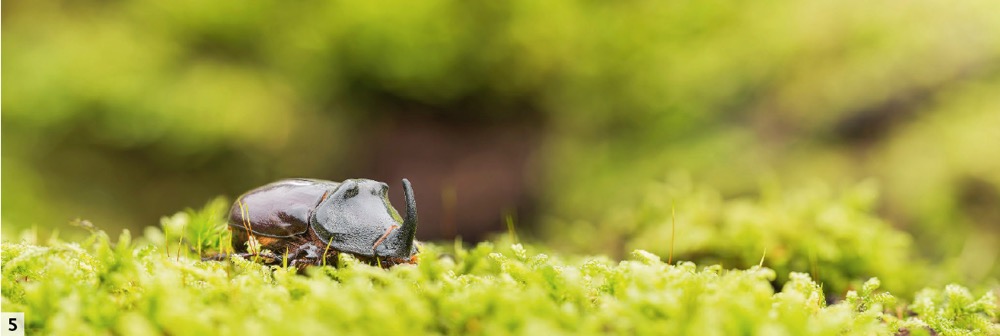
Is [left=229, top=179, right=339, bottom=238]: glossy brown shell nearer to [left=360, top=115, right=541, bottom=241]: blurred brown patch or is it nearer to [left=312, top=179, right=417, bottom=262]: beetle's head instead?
[left=312, top=179, right=417, bottom=262]: beetle's head

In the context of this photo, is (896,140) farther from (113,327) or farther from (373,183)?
(113,327)

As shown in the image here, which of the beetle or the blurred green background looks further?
the blurred green background

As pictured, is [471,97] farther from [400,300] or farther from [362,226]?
[400,300]

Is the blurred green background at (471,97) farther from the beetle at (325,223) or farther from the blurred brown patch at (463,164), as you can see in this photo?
the beetle at (325,223)

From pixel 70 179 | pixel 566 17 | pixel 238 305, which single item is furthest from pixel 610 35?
pixel 238 305

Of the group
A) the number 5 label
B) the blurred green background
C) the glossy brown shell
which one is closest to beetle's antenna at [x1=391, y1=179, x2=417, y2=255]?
the glossy brown shell

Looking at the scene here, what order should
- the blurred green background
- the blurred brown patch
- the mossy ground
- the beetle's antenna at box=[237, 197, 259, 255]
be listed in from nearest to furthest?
1. the mossy ground
2. the beetle's antenna at box=[237, 197, 259, 255]
3. the blurred green background
4. the blurred brown patch

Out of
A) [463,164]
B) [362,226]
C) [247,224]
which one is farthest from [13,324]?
[463,164]
